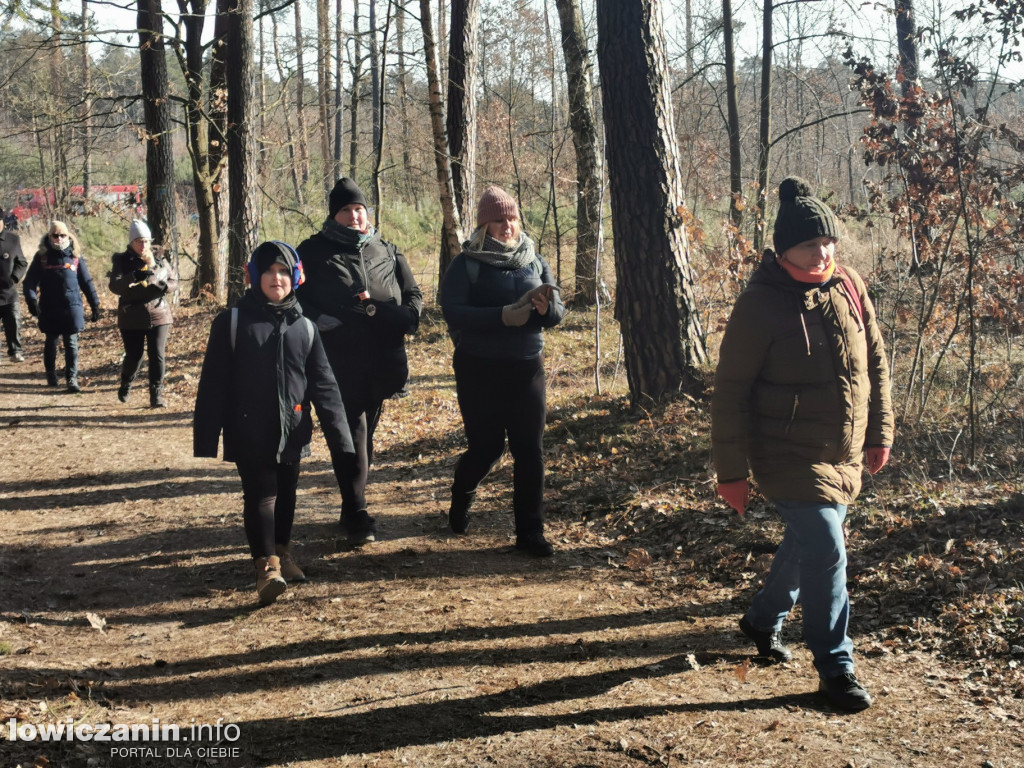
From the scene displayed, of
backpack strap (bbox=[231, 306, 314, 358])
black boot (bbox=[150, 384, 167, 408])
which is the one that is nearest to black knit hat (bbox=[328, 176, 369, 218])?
backpack strap (bbox=[231, 306, 314, 358])

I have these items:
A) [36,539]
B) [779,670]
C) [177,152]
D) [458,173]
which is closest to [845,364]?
[779,670]

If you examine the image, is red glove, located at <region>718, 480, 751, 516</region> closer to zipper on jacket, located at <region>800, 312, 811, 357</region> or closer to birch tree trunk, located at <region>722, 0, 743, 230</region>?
zipper on jacket, located at <region>800, 312, 811, 357</region>

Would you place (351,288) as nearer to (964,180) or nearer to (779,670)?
(779,670)

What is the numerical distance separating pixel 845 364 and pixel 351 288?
331cm

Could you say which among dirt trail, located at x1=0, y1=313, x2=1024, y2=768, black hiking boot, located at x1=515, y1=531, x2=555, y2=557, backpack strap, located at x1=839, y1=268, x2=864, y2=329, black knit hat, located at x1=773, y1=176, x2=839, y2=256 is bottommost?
dirt trail, located at x1=0, y1=313, x2=1024, y2=768

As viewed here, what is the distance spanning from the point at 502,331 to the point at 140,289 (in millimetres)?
6470

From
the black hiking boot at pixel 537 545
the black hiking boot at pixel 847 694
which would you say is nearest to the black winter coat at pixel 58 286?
the black hiking boot at pixel 537 545

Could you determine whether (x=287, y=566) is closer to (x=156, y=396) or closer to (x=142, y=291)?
(x=142, y=291)

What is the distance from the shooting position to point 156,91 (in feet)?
58.0

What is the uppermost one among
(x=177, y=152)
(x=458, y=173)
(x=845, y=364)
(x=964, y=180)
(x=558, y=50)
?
(x=177, y=152)

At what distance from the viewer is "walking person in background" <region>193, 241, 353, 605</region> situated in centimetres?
516

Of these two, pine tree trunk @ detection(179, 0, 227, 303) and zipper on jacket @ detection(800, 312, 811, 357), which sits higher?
pine tree trunk @ detection(179, 0, 227, 303)

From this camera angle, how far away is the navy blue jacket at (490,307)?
5648 mm

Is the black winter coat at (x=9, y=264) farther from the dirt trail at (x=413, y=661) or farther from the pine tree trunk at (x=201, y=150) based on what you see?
the dirt trail at (x=413, y=661)
